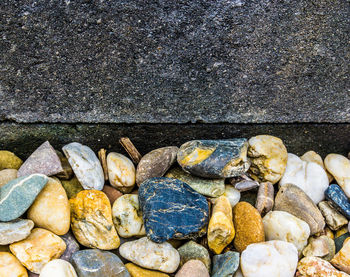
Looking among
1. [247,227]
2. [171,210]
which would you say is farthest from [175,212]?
[247,227]

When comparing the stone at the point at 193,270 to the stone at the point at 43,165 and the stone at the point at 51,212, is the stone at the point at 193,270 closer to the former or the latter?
the stone at the point at 51,212

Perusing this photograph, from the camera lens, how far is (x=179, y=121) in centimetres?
161

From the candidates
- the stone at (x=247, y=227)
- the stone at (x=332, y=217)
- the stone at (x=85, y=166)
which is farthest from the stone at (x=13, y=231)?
the stone at (x=332, y=217)

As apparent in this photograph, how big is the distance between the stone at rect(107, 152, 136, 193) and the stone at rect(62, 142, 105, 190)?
0.04 meters

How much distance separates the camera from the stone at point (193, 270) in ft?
4.24

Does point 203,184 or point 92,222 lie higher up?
point 92,222

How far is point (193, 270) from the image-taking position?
4.26 ft

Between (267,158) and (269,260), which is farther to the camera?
(267,158)

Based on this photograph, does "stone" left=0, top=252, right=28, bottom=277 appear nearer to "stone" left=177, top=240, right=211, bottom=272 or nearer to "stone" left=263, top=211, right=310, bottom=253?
"stone" left=177, top=240, right=211, bottom=272

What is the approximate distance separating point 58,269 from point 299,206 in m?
0.97

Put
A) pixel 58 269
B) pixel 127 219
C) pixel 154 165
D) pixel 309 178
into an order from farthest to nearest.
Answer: pixel 309 178
pixel 154 165
pixel 127 219
pixel 58 269

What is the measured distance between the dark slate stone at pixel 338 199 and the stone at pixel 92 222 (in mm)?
916

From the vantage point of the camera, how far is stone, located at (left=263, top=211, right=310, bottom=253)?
4.68 feet

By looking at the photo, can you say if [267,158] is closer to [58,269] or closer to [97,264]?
[97,264]
